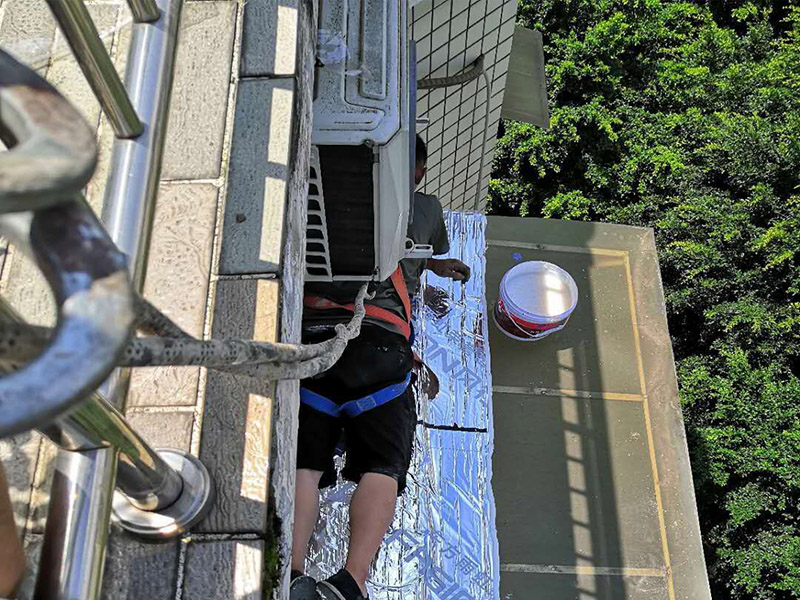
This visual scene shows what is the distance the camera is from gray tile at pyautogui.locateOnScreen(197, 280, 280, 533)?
5.14ft

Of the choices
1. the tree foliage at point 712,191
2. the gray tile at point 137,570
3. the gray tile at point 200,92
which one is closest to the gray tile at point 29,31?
the gray tile at point 200,92

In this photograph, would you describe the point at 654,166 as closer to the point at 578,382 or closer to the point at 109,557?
the point at 578,382

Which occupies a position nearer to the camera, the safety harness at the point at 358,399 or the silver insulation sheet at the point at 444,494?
the safety harness at the point at 358,399

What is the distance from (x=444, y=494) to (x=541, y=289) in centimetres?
195

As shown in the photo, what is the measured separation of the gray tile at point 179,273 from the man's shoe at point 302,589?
29.7 inches

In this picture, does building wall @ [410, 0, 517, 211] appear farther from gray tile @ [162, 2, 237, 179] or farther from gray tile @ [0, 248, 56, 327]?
gray tile @ [0, 248, 56, 327]

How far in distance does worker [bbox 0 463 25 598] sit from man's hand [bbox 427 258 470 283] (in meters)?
3.03

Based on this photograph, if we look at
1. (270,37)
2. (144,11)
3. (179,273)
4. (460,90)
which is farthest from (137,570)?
(460,90)

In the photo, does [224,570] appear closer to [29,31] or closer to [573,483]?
Result: [29,31]

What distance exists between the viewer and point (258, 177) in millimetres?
1848

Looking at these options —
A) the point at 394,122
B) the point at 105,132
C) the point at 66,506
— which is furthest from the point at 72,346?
the point at 394,122

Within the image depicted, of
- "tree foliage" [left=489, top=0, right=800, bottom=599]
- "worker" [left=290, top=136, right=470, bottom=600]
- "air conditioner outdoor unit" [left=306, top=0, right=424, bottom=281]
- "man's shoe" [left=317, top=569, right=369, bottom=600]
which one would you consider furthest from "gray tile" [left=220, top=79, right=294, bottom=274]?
"tree foliage" [left=489, top=0, right=800, bottom=599]

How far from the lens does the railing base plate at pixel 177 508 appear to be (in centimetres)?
144

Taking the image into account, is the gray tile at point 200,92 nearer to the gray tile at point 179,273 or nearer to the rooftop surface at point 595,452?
the gray tile at point 179,273
